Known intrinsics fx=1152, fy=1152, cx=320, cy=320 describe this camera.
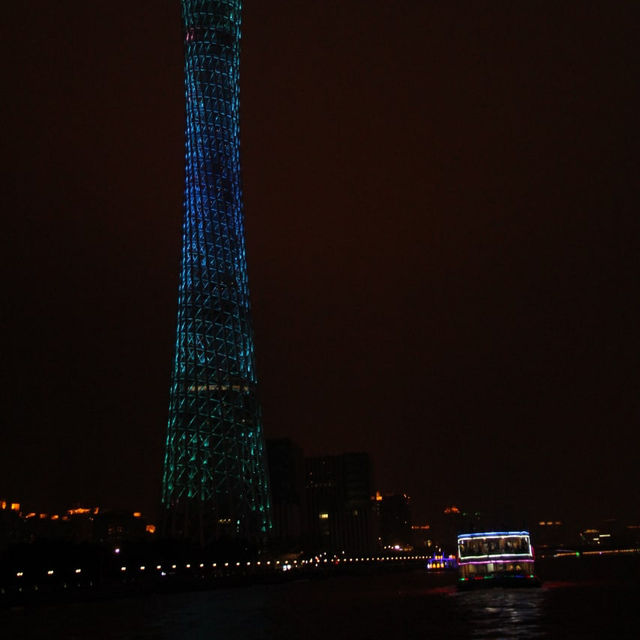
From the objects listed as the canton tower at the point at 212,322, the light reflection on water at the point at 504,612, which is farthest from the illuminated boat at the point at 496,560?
the canton tower at the point at 212,322

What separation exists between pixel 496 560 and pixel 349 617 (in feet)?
69.1

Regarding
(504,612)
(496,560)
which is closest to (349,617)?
(504,612)

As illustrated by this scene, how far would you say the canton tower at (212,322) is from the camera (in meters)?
75.5

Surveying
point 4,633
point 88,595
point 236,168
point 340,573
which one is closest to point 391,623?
point 4,633

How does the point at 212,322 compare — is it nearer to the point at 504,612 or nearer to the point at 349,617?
the point at 349,617

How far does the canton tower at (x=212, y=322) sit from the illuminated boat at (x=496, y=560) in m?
20.2

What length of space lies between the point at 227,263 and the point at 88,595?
931 inches

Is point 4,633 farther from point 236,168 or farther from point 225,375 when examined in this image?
point 236,168

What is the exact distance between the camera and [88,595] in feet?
207

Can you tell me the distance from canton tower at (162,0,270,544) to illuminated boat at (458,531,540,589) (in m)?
20.2

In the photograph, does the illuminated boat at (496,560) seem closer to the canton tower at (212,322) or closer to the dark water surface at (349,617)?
the dark water surface at (349,617)

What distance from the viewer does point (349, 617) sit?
140ft

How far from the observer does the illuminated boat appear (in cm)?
6119

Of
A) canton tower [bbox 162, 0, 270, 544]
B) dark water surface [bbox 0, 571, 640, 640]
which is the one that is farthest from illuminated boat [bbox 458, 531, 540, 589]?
canton tower [bbox 162, 0, 270, 544]
